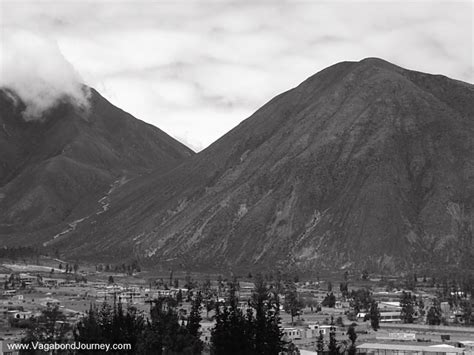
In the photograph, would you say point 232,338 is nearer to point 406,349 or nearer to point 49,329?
point 406,349

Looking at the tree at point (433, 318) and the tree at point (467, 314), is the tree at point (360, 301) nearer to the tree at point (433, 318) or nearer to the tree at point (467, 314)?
the tree at point (433, 318)

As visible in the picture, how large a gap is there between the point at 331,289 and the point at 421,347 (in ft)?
301

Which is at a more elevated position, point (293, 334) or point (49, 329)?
point (49, 329)

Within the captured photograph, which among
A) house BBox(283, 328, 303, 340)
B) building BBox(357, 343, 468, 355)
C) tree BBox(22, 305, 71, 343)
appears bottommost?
building BBox(357, 343, 468, 355)

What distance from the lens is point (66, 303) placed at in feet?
519

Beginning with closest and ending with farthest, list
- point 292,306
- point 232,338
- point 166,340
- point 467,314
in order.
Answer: point 232,338, point 166,340, point 467,314, point 292,306

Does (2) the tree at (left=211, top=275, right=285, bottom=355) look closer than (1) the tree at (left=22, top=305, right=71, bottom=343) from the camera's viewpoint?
Yes

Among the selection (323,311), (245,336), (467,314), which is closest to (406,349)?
(245,336)

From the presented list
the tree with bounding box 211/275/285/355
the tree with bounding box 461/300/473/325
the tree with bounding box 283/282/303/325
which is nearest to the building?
the tree with bounding box 211/275/285/355

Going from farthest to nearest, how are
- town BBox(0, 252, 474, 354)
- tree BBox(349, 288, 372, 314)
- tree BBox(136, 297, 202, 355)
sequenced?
tree BBox(349, 288, 372, 314)
town BBox(0, 252, 474, 354)
tree BBox(136, 297, 202, 355)

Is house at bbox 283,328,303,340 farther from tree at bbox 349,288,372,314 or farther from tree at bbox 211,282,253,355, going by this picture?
tree at bbox 211,282,253,355

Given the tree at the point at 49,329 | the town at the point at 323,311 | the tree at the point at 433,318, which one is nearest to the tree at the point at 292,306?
the town at the point at 323,311

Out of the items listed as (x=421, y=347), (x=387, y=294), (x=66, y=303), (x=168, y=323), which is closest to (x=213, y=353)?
(x=168, y=323)

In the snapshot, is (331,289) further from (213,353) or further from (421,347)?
(213,353)
